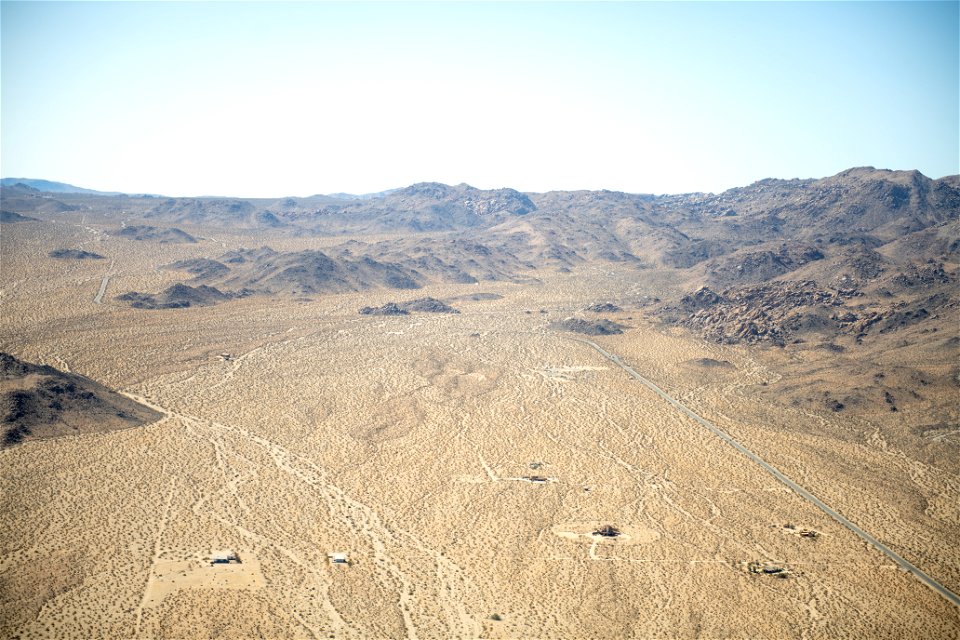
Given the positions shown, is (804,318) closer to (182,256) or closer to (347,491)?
(347,491)

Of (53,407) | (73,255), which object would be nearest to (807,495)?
(53,407)

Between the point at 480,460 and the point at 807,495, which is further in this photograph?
the point at 480,460

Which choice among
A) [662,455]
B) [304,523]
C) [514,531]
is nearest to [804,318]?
[662,455]

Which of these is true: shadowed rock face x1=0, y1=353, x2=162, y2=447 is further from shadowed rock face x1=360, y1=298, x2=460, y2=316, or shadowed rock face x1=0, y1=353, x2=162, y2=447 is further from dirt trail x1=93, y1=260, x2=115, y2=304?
shadowed rock face x1=360, y1=298, x2=460, y2=316

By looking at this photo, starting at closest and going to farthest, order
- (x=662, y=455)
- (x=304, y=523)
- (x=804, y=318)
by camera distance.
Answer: (x=304, y=523), (x=662, y=455), (x=804, y=318)

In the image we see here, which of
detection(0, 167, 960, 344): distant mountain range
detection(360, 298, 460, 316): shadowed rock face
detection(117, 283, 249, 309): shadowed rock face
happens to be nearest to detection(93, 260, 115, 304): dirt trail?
detection(117, 283, 249, 309): shadowed rock face

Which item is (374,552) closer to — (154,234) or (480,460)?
(480,460)
